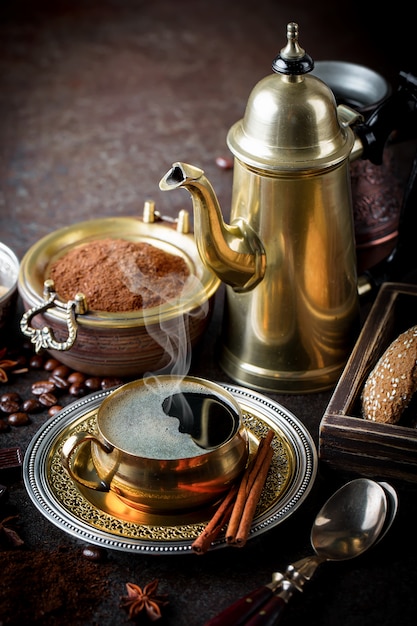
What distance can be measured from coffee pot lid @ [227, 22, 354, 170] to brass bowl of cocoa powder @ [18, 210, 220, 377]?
25cm

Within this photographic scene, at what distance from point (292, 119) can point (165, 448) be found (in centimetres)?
47

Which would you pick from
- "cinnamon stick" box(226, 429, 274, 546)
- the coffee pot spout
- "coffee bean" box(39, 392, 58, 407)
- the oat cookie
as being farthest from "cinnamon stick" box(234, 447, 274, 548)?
"coffee bean" box(39, 392, 58, 407)

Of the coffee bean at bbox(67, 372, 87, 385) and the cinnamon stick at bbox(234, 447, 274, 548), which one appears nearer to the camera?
the cinnamon stick at bbox(234, 447, 274, 548)

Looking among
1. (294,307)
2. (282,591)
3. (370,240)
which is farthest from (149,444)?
(370,240)

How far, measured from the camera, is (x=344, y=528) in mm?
1070

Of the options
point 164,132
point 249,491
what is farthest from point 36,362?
point 164,132

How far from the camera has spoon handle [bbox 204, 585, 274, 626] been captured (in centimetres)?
92

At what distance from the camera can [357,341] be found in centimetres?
128

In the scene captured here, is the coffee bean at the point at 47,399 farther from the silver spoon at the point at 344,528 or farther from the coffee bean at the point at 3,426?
the silver spoon at the point at 344,528

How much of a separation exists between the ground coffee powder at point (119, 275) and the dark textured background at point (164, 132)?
159mm

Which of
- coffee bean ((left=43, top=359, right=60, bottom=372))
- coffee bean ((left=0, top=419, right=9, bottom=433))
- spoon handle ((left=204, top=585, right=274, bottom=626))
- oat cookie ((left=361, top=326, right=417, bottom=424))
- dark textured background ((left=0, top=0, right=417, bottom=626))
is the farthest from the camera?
coffee bean ((left=43, top=359, right=60, bottom=372))

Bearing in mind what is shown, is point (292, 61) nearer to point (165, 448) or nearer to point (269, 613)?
point (165, 448)

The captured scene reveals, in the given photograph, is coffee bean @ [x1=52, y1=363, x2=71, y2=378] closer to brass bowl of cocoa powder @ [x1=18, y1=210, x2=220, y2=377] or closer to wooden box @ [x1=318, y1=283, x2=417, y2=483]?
brass bowl of cocoa powder @ [x1=18, y1=210, x2=220, y2=377]

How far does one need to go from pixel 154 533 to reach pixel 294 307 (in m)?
0.42
